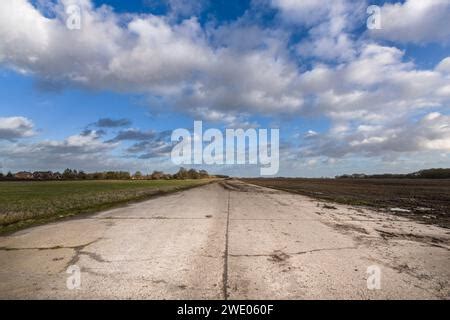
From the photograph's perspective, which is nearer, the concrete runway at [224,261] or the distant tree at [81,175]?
the concrete runway at [224,261]

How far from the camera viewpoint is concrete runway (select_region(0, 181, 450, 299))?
4.96m

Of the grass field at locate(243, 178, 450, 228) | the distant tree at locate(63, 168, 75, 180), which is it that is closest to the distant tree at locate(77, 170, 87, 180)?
the distant tree at locate(63, 168, 75, 180)

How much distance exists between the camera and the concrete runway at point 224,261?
16.3 ft

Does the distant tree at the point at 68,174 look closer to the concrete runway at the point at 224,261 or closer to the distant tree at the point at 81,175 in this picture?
the distant tree at the point at 81,175

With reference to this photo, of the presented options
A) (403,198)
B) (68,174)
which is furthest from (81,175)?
(403,198)

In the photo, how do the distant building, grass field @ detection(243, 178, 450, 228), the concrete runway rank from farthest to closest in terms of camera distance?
the distant building → grass field @ detection(243, 178, 450, 228) → the concrete runway

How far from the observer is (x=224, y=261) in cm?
654

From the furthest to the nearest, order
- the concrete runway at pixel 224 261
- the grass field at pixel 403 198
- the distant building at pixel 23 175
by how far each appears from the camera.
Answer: the distant building at pixel 23 175
the grass field at pixel 403 198
the concrete runway at pixel 224 261

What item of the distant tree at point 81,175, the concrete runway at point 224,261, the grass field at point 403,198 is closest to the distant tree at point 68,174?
the distant tree at point 81,175

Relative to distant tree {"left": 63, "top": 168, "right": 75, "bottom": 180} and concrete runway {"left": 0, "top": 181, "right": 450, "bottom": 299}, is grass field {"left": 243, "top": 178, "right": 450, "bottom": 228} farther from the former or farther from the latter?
distant tree {"left": 63, "top": 168, "right": 75, "bottom": 180}

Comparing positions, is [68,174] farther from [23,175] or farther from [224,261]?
[224,261]

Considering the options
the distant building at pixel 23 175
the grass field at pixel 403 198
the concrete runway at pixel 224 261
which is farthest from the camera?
the distant building at pixel 23 175
